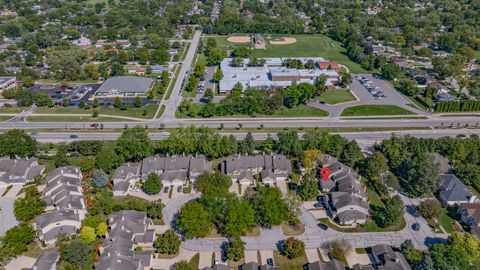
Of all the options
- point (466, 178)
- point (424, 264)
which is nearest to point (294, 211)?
point (424, 264)

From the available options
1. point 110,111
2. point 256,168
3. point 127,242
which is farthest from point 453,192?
point 110,111

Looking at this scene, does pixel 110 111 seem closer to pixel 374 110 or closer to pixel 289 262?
pixel 289 262

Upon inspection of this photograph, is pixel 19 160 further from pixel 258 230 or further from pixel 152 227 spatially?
pixel 258 230

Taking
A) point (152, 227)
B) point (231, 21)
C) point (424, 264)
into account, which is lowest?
point (152, 227)

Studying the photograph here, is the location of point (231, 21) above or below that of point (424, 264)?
above

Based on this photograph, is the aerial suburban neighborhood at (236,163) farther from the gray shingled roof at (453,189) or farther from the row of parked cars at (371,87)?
the row of parked cars at (371,87)

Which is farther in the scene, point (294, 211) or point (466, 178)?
point (466, 178)

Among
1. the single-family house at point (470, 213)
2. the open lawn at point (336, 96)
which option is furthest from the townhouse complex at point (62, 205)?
the open lawn at point (336, 96)

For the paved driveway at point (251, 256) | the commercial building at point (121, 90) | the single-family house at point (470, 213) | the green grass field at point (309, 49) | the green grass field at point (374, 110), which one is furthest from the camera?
the green grass field at point (309, 49)
